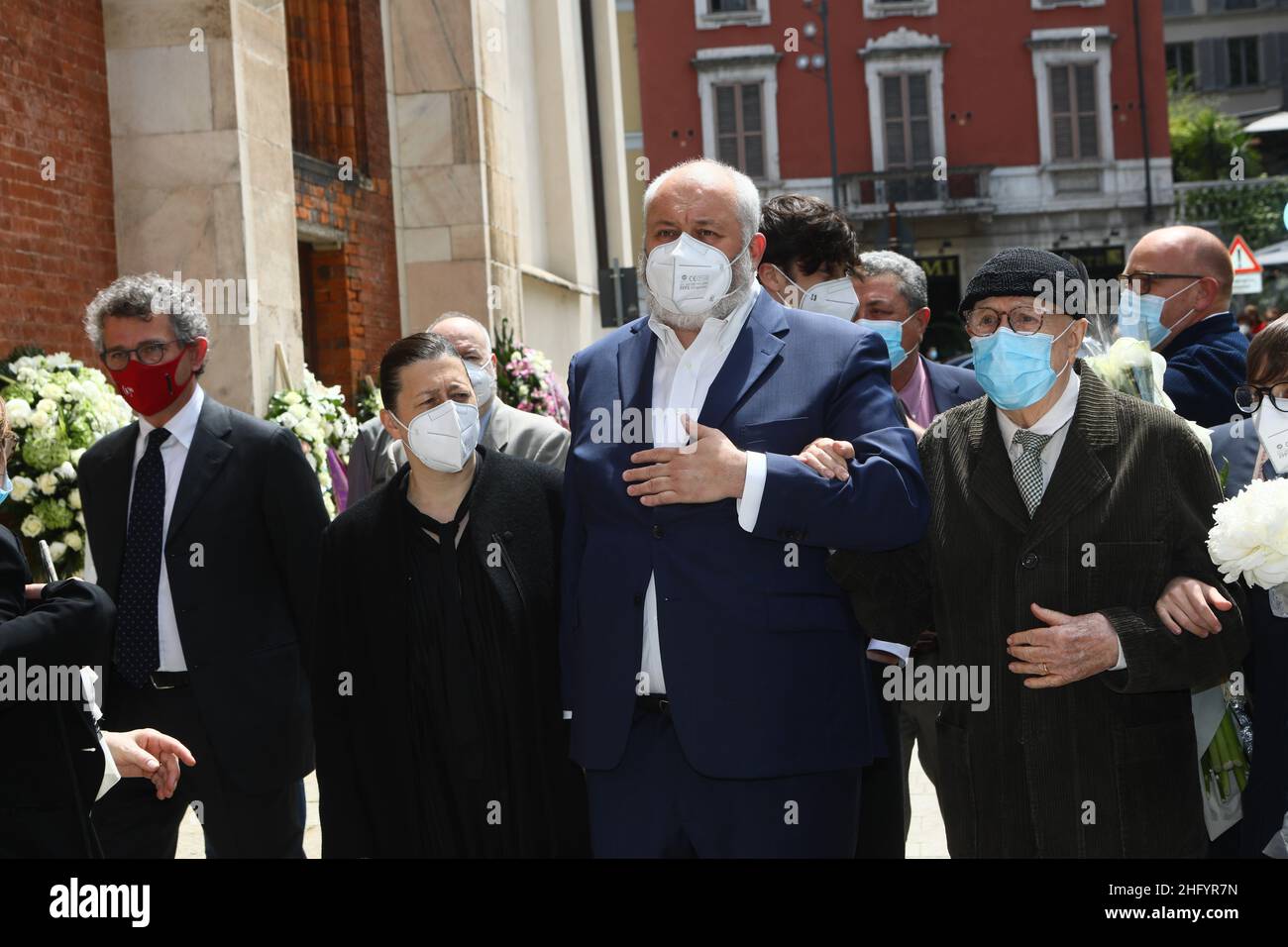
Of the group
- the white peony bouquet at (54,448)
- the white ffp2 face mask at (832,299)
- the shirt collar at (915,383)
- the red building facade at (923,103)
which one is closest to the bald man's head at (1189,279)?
the shirt collar at (915,383)

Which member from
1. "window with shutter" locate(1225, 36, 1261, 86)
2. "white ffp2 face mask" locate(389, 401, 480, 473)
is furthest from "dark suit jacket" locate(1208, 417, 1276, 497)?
"window with shutter" locate(1225, 36, 1261, 86)

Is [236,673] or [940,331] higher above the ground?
[940,331]

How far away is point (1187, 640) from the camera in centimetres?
351

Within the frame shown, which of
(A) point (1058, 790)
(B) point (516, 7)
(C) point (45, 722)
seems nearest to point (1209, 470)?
(A) point (1058, 790)

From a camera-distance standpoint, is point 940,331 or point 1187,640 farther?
point 940,331

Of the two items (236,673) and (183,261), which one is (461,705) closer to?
(236,673)

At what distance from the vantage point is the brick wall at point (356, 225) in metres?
13.3

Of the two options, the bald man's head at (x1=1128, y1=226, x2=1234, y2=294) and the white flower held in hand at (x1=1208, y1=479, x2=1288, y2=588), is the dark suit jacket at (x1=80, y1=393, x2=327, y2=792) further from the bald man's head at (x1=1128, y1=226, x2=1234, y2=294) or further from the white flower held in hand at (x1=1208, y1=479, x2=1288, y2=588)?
the bald man's head at (x1=1128, y1=226, x2=1234, y2=294)

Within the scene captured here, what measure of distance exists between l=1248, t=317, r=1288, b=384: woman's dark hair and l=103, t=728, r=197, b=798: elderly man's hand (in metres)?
3.01

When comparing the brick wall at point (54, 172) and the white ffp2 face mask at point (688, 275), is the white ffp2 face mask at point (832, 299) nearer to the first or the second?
the white ffp2 face mask at point (688, 275)

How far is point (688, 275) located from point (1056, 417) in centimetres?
97

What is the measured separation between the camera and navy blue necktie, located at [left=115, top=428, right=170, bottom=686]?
4.92 meters

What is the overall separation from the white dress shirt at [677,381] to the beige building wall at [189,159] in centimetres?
639

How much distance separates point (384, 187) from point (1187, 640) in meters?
12.0
